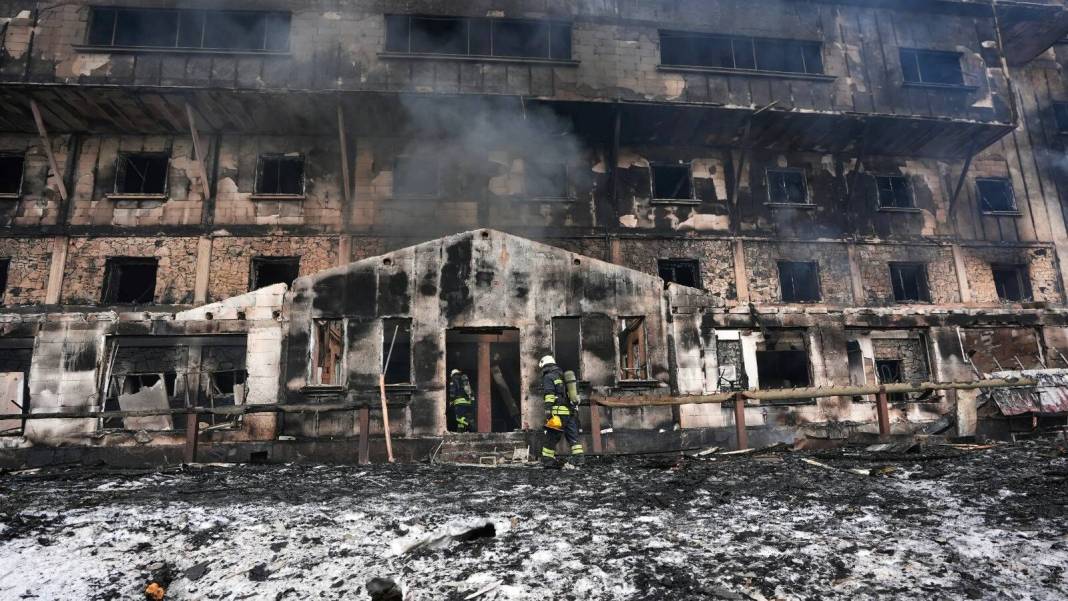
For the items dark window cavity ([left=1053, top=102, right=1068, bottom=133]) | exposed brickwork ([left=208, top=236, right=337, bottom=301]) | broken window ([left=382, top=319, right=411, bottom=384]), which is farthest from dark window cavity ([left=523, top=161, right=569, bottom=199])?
dark window cavity ([left=1053, top=102, right=1068, bottom=133])

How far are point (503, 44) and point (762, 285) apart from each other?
9854mm

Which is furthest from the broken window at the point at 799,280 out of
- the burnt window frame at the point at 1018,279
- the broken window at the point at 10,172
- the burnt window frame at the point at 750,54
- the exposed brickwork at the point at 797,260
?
the broken window at the point at 10,172

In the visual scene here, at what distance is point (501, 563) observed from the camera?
4043 mm

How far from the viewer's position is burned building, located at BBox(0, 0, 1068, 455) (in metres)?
11.4

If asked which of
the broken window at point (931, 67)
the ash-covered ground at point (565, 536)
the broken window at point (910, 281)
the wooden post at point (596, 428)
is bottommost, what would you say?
the ash-covered ground at point (565, 536)

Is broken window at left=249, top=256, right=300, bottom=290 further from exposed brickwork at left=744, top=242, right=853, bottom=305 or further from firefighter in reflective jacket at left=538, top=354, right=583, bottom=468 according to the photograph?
exposed brickwork at left=744, top=242, right=853, bottom=305

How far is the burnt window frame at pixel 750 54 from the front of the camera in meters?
16.5

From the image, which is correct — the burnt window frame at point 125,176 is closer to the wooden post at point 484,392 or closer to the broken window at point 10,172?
the broken window at point 10,172

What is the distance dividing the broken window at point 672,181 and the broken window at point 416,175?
246 inches

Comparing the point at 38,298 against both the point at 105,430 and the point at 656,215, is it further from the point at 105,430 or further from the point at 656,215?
the point at 656,215

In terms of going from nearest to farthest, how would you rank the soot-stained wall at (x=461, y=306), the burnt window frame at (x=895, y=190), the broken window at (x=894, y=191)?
1. the soot-stained wall at (x=461, y=306)
2. the burnt window frame at (x=895, y=190)
3. the broken window at (x=894, y=191)

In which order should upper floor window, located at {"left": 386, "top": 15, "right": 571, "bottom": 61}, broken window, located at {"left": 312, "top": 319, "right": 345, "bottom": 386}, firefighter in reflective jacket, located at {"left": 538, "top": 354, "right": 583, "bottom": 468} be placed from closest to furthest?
firefighter in reflective jacket, located at {"left": 538, "top": 354, "right": 583, "bottom": 468}
broken window, located at {"left": 312, "top": 319, "right": 345, "bottom": 386}
upper floor window, located at {"left": 386, "top": 15, "right": 571, "bottom": 61}

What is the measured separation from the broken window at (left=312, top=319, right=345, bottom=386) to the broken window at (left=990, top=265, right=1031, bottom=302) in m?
18.8

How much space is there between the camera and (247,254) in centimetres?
1504
